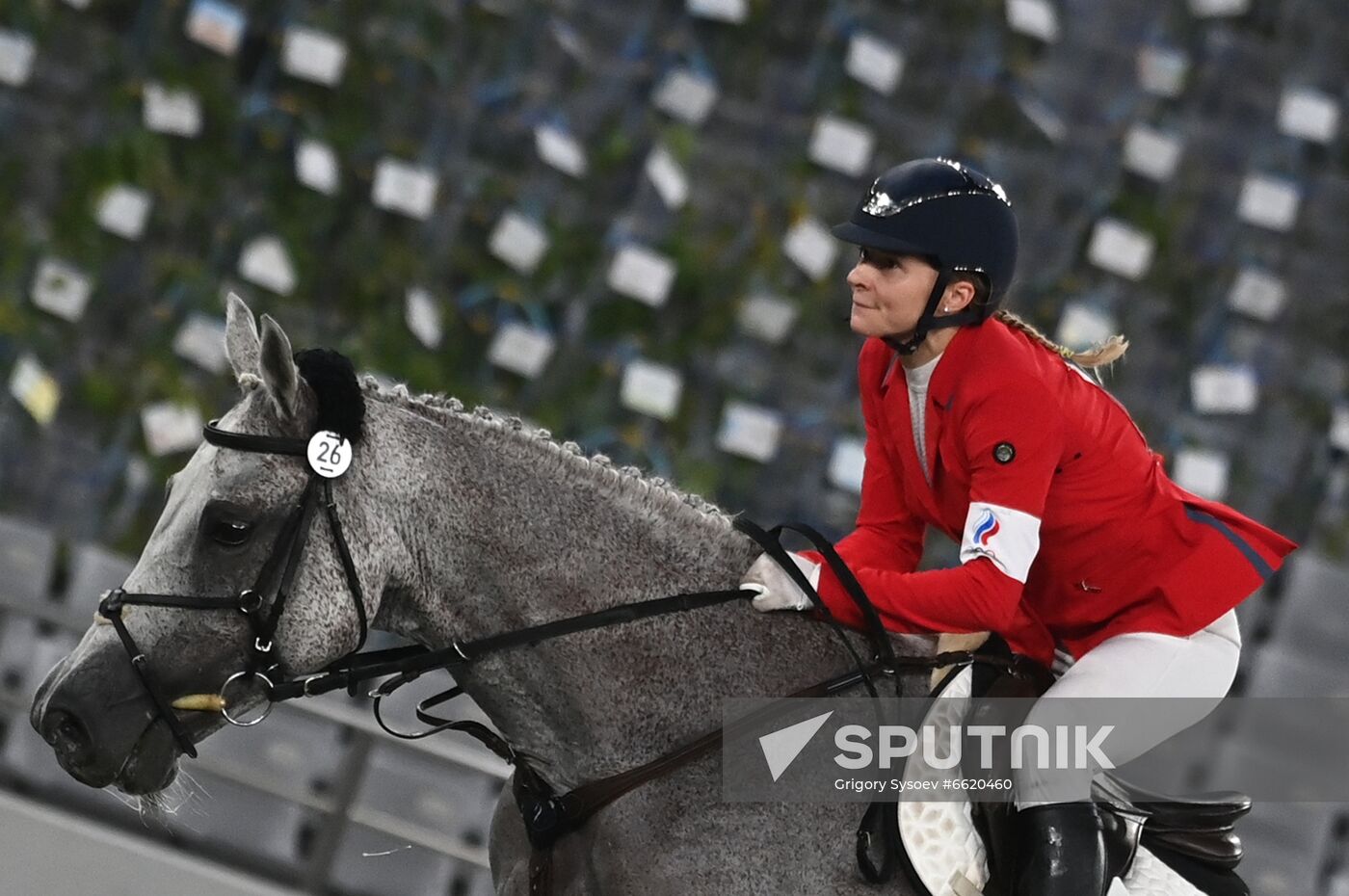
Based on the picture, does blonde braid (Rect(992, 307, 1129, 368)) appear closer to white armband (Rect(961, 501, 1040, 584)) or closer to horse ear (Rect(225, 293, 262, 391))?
white armband (Rect(961, 501, 1040, 584))

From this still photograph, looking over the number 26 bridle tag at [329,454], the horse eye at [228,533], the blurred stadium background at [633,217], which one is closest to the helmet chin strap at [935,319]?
the number 26 bridle tag at [329,454]

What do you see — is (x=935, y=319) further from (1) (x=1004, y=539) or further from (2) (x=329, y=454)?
(2) (x=329, y=454)

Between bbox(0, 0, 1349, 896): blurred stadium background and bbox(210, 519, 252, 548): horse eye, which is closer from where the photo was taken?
bbox(210, 519, 252, 548): horse eye

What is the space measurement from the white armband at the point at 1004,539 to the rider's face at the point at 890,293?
27 cm

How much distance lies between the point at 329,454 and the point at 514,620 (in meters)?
0.32

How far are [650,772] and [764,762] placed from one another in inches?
5.7

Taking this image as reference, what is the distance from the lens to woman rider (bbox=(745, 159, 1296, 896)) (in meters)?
1.84

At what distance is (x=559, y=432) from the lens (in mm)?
4430

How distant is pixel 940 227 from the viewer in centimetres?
191

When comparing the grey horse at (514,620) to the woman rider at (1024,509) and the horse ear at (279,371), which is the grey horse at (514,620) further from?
the woman rider at (1024,509)

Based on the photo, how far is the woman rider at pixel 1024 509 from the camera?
6.05ft

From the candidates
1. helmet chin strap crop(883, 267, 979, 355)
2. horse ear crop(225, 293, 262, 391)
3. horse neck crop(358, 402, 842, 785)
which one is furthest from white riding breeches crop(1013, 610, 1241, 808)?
horse ear crop(225, 293, 262, 391)

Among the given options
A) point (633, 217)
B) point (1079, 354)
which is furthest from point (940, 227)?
point (633, 217)

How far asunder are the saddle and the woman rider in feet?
0.10
